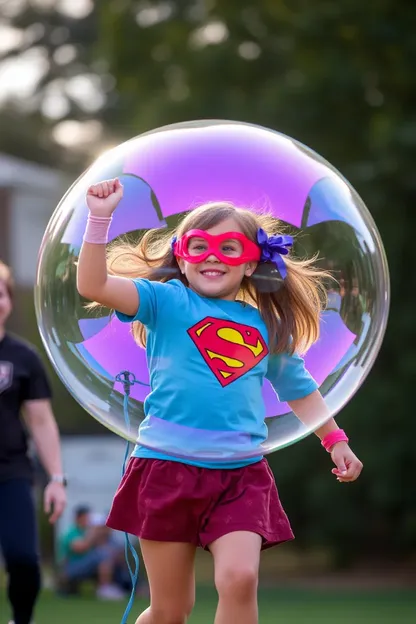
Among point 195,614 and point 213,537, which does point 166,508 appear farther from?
point 195,614

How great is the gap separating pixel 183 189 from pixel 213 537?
1173 millimetres

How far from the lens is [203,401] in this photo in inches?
171

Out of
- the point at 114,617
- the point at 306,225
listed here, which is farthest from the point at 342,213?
the point at 114,617

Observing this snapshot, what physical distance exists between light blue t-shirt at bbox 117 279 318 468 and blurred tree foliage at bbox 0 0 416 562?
875cm

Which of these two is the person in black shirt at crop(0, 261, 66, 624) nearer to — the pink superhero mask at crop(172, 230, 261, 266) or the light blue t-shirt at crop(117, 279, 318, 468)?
the light blue t-shirt at crop(117, 279, 318, 468)

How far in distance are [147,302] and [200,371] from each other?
0.29m

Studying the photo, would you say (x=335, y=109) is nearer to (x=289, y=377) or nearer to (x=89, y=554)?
(x=89, y=554)

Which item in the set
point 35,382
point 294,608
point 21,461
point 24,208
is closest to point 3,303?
point 35,382

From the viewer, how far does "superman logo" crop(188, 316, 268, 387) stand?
4.34 metres

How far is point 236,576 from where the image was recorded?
425 cm

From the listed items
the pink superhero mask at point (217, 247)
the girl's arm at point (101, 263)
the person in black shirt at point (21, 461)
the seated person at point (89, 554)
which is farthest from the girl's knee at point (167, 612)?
the seated person at point (89, 554)

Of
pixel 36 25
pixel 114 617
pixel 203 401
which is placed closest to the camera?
pixel 203 401

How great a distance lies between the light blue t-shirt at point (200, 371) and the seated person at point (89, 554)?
7.29 metres

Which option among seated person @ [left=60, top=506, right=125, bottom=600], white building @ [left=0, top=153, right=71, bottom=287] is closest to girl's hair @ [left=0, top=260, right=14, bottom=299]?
seated person @ [left=60, top=506, right=125, bottom=600]
